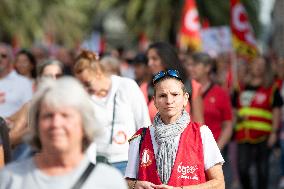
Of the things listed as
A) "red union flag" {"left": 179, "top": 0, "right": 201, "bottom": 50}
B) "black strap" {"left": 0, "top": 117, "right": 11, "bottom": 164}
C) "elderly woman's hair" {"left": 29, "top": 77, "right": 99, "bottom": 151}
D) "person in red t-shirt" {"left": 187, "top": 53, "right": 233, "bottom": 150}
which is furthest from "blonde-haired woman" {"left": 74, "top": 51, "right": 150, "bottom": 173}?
"red union flag" {"left": 179, "top": 0, "right": 201, "bottom": 50}

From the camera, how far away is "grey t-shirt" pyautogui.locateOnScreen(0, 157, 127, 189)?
406cm

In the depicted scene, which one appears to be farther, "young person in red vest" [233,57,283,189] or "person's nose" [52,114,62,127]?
"young person in red vest" [233,57,283,189]

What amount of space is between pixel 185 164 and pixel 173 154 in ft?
0.31

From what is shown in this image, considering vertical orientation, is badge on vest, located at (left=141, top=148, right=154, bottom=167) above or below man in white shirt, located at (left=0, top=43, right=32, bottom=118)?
below

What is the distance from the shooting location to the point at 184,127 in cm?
571

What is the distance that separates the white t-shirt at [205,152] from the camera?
18.4 feet

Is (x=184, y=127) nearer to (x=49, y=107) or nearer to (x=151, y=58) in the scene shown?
(x=49, y=107)

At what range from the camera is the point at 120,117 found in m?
7.39

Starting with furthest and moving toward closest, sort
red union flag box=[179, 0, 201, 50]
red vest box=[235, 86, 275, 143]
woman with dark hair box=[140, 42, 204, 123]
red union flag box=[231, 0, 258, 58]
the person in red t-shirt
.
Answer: red union flag box=[179, 0, 201, 50]
red union flag box=[231, 0, 258, 58]
red vest box=[235, 86, 275, 143]
the person in red t-shirt
woman with dark hair box=[140, 42, 204, 123]

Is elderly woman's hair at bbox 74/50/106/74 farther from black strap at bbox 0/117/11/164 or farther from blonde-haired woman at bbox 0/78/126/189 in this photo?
blonde-haired woman at bbox 0/78/126/189

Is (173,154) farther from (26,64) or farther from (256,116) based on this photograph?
(256,116)

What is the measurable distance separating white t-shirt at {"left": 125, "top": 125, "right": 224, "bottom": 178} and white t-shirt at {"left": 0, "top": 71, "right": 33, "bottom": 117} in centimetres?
368

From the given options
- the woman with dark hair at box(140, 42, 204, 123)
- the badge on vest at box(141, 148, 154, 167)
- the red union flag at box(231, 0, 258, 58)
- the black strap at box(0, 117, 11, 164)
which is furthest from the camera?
the red union flag at box(231, 0, 258, 58)

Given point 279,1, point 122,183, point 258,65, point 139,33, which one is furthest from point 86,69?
point 139,33
